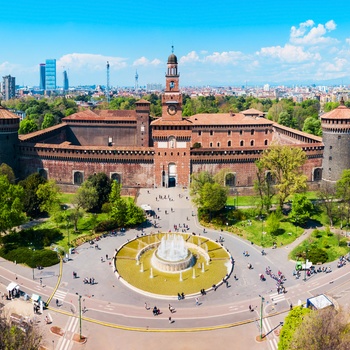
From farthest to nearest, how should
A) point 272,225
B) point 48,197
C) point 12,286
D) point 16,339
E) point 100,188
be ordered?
1. point 100,188
2. point 48,197
3. point 272,225
4. point 12,286
5. point 16,339

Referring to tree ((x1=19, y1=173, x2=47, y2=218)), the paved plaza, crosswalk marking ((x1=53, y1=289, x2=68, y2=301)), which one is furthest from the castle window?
crosswalk marking ((x1=53, y1=289, x2=68, y2=301))

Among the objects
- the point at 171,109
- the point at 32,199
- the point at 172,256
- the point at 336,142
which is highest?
the point at 171,109

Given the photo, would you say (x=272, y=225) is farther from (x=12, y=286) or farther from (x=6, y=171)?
(x=6, y=171)

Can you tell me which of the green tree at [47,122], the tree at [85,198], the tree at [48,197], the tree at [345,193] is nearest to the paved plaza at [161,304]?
the tree at [48,197]

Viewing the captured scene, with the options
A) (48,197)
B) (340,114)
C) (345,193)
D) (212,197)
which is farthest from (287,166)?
(48,197)

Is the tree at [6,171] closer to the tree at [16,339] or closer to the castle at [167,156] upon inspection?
the castle at [167,156]

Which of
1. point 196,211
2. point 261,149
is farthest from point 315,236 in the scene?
point 261,149

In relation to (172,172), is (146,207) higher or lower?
lower
